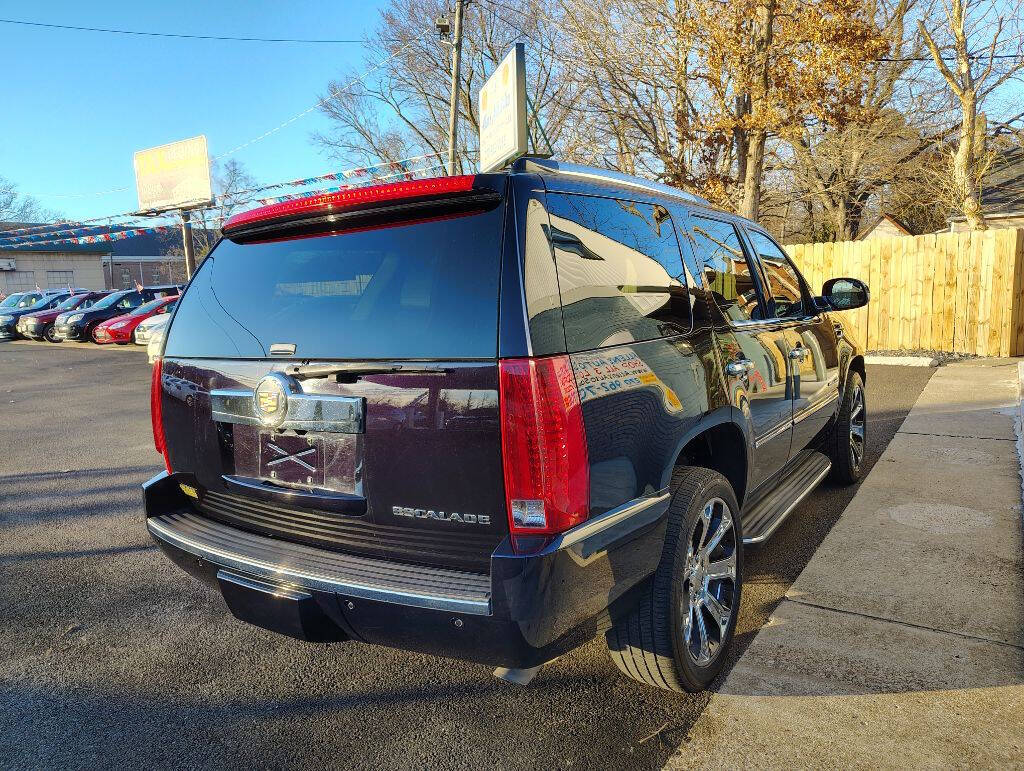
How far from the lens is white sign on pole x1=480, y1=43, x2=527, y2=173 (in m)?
14.4

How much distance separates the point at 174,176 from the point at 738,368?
35.8 m

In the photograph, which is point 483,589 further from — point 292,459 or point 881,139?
point 881,139

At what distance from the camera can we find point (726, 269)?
11.3 feet

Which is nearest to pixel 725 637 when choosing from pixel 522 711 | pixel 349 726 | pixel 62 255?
pixel 522 711

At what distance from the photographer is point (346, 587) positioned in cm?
212

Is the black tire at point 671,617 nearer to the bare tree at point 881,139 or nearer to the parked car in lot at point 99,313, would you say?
the bare tree at point 881,139

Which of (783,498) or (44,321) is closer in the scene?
(783,498)

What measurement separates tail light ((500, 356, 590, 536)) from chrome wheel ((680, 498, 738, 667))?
28.8 inches

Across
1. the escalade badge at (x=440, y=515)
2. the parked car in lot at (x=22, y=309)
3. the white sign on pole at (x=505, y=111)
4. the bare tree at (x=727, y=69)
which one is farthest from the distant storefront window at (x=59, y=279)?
the escalade badge at (x=440, y=515)

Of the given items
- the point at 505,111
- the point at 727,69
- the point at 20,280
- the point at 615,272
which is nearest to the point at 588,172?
the point at 615,272

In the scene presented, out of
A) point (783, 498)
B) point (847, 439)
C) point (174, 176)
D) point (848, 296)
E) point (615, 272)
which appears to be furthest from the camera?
point (174, 176)

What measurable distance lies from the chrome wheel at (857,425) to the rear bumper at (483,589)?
3.37 m

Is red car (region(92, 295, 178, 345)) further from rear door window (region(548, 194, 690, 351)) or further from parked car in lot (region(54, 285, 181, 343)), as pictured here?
rear door window (region(548, 194, 690, 351))

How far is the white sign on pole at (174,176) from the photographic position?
32531mm
